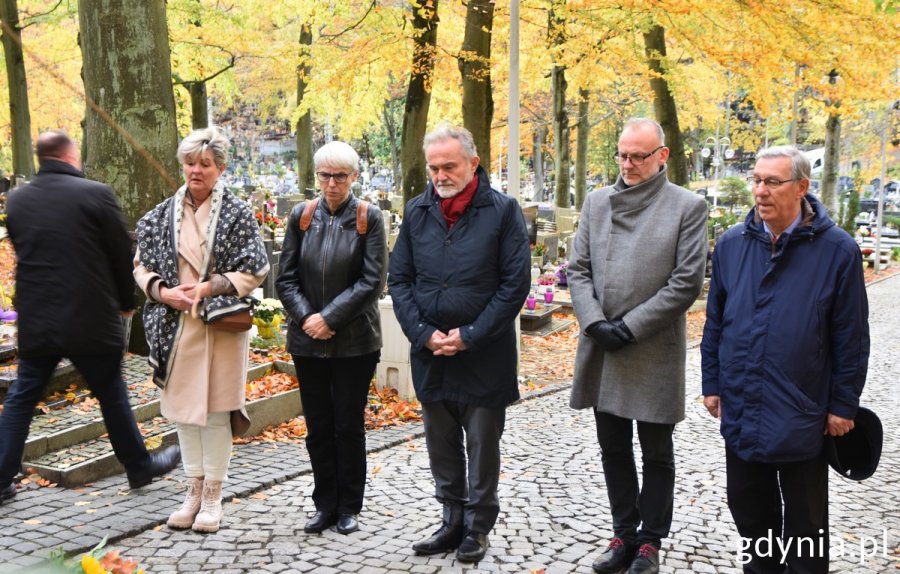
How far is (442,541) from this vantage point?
4637 millimetres

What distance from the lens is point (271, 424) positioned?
6.98m

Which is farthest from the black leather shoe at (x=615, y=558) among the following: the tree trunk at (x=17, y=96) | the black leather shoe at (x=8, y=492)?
the tree trunk at (x=17, y=96)

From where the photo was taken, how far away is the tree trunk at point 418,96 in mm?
15430

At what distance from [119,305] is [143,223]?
0.50 meters

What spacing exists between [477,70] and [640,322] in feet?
33.8

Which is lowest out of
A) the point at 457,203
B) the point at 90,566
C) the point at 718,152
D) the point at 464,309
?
the point at 90,566

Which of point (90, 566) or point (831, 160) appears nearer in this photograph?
point (90, 566)

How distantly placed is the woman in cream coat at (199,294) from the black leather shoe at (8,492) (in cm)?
97

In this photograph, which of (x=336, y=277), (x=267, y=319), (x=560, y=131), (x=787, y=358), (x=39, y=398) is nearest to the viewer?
(x=787, y=358)

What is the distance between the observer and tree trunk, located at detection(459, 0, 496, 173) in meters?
14.0

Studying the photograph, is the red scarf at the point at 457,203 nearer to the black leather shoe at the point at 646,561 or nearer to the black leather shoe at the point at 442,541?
the black leather shoe at the point at 442,541

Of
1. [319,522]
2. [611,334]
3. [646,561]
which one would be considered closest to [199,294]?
[319,522]

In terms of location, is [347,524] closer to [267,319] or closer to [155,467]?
[155,467]

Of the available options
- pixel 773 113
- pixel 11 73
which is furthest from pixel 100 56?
pixel 773 113
